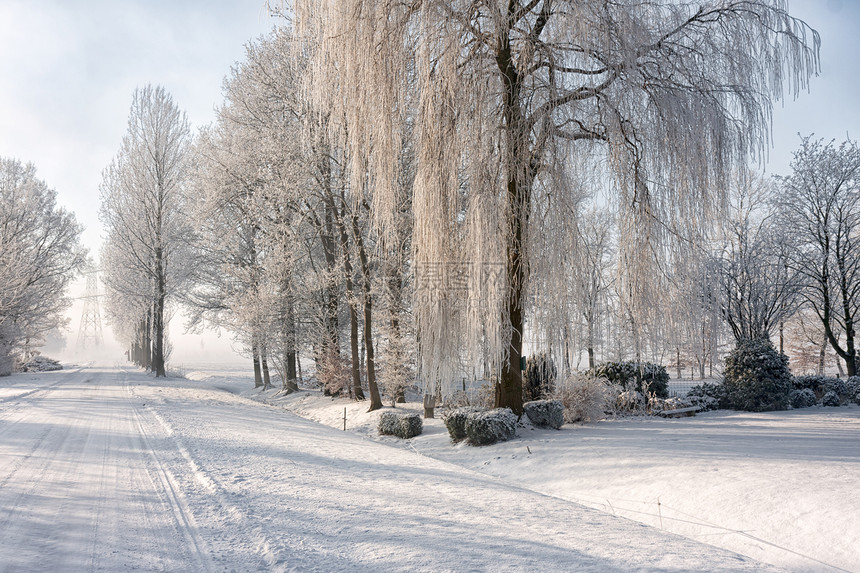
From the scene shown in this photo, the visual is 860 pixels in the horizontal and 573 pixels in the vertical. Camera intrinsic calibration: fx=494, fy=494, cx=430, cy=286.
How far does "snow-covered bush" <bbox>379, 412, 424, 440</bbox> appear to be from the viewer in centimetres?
1040

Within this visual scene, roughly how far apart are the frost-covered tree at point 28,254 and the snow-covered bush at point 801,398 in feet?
90.9

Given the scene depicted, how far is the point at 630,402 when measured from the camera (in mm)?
11664

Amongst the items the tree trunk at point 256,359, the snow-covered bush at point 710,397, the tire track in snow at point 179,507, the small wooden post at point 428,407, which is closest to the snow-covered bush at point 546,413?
the small wooden post at point 428,407

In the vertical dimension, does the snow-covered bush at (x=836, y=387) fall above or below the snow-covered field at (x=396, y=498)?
below

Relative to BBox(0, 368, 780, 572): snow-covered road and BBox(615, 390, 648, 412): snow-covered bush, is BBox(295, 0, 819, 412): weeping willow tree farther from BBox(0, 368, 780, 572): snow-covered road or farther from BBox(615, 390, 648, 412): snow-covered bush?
BBox(615, 390, 648, 412): snow-covered bush

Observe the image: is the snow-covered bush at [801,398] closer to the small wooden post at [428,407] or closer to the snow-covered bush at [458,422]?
the small wooden post at [428,407]

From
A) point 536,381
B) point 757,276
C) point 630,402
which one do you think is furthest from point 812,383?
point 536,381

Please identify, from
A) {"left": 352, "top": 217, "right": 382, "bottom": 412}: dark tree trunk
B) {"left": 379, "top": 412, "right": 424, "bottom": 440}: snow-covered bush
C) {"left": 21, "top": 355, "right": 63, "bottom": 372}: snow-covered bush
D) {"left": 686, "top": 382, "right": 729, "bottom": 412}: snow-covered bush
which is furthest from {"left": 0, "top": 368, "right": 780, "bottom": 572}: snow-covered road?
{"left": 21, "top": 355, "right": 63, "bottom": 372}: snow-covered bush

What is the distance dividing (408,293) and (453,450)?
5082 mm

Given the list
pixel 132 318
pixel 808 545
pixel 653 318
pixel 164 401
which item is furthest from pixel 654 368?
Answer: pixel 132 318

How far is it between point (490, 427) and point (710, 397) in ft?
27.0

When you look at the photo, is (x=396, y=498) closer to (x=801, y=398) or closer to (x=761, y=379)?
(x=761, y=379)

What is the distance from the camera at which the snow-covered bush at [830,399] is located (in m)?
13.1

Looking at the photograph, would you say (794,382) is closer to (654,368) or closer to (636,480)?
(654,368)
